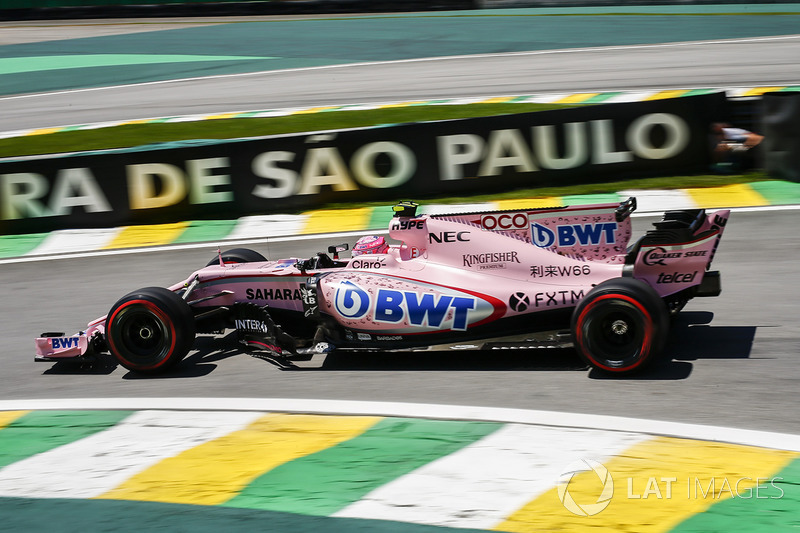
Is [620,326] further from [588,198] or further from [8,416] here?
[588,198]

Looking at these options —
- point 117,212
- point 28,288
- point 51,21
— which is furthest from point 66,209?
point 51,21

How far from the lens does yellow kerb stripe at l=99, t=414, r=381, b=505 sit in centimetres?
523

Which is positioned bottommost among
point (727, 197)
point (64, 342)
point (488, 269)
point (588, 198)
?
point (64, 342)

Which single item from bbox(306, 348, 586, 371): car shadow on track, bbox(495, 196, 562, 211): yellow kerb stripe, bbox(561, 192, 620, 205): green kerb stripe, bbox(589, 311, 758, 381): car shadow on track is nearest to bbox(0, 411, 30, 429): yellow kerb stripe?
bbox(306, 348, 586, 371): car shadow on track

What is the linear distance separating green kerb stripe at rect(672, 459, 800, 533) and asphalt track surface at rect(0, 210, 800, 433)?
2.89ft

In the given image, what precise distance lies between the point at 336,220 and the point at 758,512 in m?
8.13

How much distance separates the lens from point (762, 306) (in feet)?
25.8

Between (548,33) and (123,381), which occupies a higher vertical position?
(548,33)

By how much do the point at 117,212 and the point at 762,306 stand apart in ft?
27.5

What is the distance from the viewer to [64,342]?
7.71m

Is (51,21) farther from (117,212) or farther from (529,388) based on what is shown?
(529,388)

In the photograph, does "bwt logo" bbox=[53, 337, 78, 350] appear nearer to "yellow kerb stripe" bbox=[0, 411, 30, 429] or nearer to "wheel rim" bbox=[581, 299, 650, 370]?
"yellow kerb stripe" bbox=[0, 411, 30, 429]

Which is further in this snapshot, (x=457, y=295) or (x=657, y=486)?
(x=457, y=295)

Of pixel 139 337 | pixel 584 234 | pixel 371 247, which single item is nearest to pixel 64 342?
pixel 139 337
